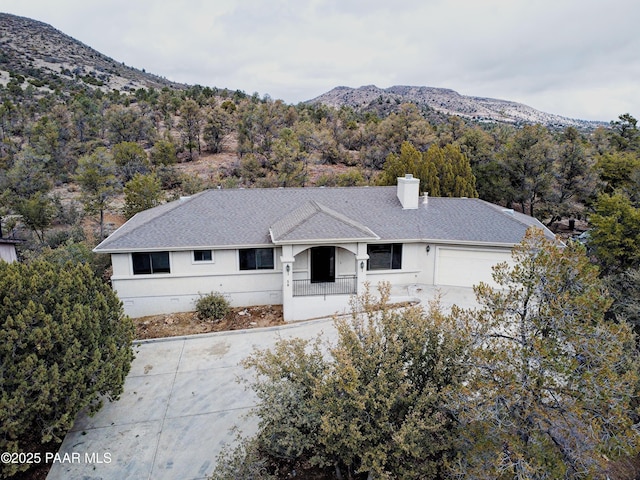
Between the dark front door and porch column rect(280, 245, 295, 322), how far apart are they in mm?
1938

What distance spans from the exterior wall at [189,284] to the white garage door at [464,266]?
6890 mm

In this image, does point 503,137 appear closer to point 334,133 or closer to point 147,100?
point 334,133

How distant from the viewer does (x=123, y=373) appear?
9.62 meters

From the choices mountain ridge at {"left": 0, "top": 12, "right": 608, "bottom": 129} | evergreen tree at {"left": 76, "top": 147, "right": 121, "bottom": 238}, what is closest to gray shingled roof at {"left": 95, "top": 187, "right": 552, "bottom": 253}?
evergreen tree at {"left": 76, "top": 147, "right": 121, "bottom": 238}

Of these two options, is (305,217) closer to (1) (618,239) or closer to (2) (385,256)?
(2) (385,256)

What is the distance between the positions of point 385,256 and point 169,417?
33.9 feet

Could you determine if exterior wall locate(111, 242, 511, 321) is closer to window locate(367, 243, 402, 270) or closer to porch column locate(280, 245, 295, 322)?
porch column locate(280, 245, 295, 322)

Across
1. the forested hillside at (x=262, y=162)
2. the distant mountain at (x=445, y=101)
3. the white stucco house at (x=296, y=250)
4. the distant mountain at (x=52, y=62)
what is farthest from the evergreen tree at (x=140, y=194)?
the distant mountain at (x=445, y=101)

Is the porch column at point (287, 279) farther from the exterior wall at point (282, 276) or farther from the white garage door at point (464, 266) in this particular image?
the white garage door at point (464, 266)

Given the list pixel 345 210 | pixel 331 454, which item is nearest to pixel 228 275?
pixel 345 210

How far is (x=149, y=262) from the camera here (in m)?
15.7

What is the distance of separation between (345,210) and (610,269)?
1137 centimetres

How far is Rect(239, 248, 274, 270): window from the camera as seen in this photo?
642 inches

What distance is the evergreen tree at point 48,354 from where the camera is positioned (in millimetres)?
7633
